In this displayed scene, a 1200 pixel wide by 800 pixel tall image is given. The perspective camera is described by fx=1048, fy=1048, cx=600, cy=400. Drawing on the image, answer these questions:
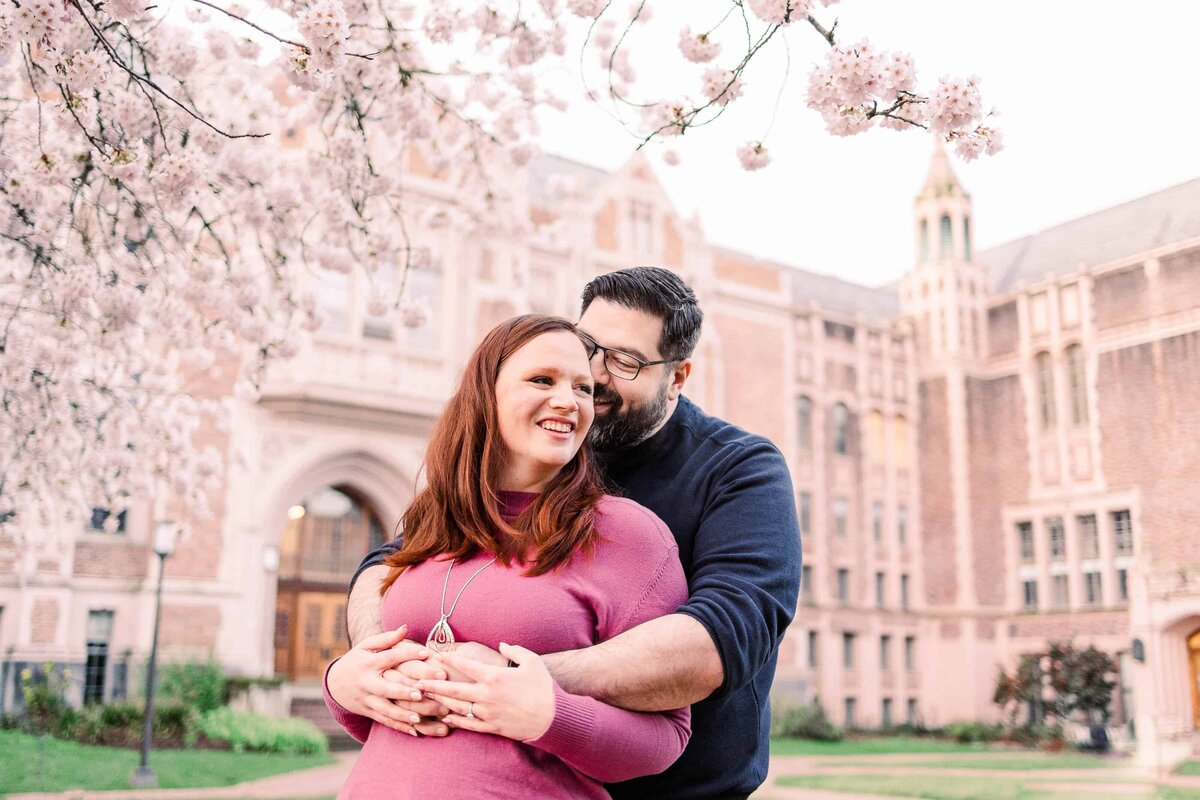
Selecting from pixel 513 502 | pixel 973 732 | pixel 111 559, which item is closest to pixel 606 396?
pixel 513 502

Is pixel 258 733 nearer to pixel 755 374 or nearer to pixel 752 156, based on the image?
pixel 752 156

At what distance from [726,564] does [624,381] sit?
48 cm

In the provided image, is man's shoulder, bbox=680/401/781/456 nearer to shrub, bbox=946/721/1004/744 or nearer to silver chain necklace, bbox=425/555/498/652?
silver chain necklace, bbox=425/555/498/652

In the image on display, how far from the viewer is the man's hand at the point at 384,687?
1637 millimetres

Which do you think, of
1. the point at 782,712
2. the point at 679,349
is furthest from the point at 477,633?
the point at 782,712

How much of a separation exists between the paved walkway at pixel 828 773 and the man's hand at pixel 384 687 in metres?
8.23

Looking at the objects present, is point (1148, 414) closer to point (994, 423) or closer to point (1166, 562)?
point (1166, 562)

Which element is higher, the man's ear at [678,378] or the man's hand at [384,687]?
the man's ear at [678,378]

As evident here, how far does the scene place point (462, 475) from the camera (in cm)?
182

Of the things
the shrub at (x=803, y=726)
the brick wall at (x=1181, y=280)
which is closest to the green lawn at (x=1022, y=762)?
the shrub at (x=803, y=726)

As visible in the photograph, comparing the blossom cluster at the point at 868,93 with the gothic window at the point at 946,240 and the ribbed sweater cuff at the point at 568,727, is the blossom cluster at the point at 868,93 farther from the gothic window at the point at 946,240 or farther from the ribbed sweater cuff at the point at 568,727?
the gothic window at the point at 946,240

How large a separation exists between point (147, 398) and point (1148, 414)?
1187 centimetres

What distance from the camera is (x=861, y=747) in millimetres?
17688

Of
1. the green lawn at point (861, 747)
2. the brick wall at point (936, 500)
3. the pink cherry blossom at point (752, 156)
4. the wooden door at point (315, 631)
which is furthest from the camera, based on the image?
the brick wall at point (936, 500)
